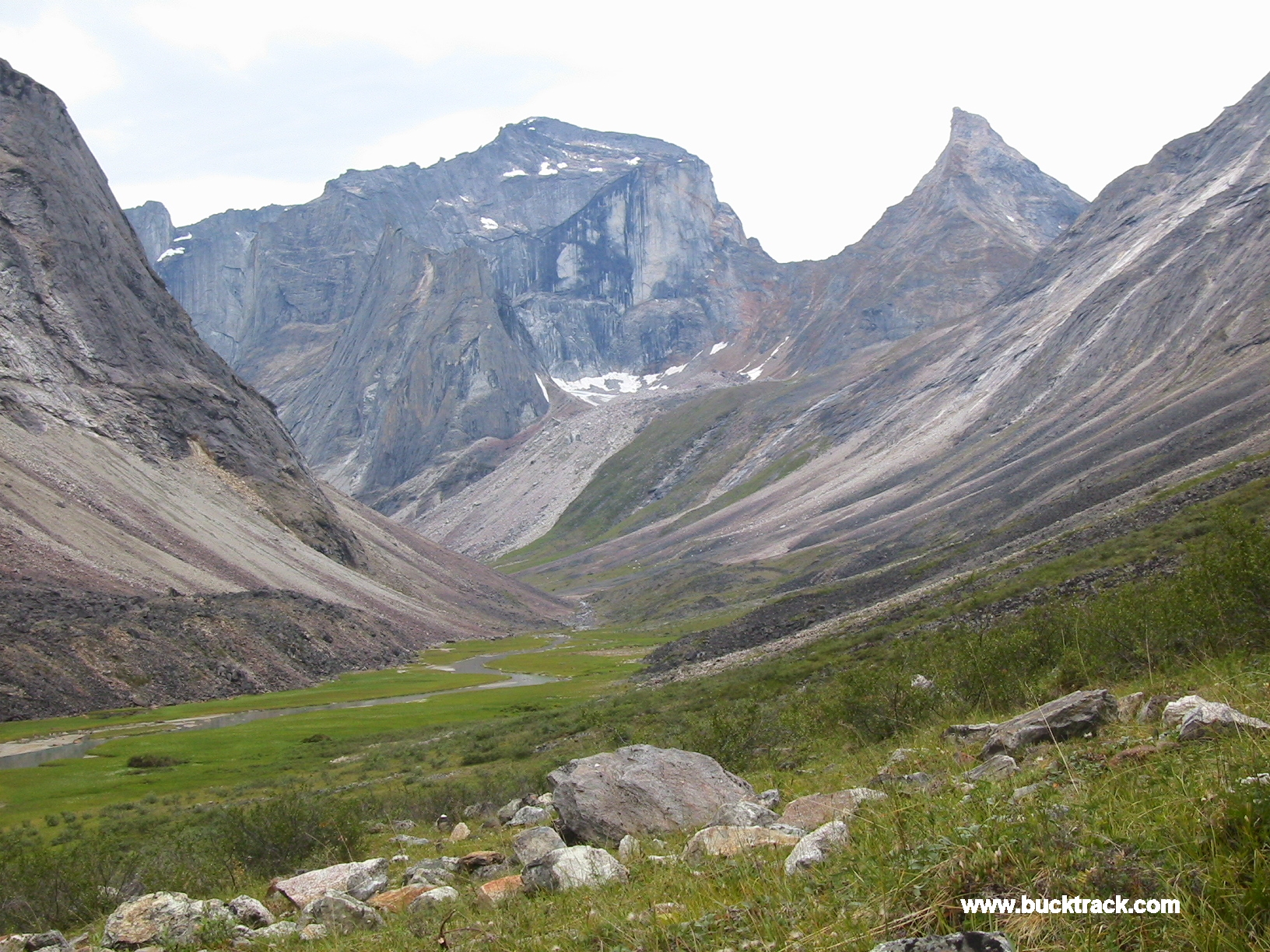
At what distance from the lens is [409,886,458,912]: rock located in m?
11.1

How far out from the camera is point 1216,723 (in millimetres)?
8891

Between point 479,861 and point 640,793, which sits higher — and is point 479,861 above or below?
below

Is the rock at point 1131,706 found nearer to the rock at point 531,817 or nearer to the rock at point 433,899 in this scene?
the rock at point 433,899

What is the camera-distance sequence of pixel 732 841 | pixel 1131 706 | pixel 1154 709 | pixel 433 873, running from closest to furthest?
pixel 732 841 < pixel 1154 709 < pixel 1131 706 < pixel 433 873

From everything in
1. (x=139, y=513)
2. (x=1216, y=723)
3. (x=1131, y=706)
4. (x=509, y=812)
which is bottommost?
(x=509, y=812)

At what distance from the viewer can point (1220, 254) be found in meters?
140

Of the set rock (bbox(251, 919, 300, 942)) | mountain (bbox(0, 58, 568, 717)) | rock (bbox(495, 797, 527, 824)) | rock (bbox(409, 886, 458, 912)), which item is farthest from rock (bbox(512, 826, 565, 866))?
mountain (bbox(0, 58, 568, 717))

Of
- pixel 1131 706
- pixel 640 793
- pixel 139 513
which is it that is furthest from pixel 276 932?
pixel 139 513

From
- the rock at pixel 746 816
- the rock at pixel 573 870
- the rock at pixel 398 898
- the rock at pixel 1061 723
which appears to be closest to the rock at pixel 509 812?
the rock at pixel 398 898

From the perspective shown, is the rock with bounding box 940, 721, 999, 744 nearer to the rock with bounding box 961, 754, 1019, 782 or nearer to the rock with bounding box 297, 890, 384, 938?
the rock with bounding box 961, 754, 1019, 782

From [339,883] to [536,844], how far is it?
323 cm

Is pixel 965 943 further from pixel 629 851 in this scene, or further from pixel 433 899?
pixel 433 899

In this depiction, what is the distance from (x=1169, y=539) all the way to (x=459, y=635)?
102 metres

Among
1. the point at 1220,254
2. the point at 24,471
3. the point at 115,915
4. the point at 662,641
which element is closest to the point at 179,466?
the point at 24,471
